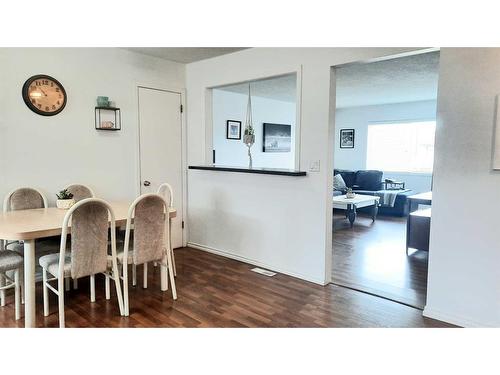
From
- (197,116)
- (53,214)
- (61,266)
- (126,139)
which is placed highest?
(197,116)

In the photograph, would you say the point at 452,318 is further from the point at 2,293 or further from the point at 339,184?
the point at 339,184

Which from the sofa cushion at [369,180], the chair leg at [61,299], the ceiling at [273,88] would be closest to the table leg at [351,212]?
the sofa cushion at [369,180]

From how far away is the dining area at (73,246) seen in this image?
2404 millimetres

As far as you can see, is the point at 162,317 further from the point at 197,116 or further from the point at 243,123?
the point at 243,123

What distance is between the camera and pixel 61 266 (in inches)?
96.6

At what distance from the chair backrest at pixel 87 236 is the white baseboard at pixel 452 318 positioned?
2394 millimetres

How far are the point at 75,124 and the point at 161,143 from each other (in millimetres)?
990

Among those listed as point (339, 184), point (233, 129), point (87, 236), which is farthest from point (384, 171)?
point (87, 236)

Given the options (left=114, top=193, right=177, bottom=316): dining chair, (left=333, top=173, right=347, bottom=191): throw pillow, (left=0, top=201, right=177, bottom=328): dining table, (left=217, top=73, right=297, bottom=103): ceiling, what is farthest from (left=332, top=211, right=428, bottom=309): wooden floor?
(left=217, top=73, right=297, bottom=103): ceiling

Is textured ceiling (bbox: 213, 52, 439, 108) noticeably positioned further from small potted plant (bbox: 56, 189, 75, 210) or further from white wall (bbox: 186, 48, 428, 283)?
small potted plant (bbox: 56, 189, 75, 210)

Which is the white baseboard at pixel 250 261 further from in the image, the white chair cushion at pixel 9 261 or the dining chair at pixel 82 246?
the white chair cushion at pixel 9 261

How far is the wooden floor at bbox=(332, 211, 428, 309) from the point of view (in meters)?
3.22
